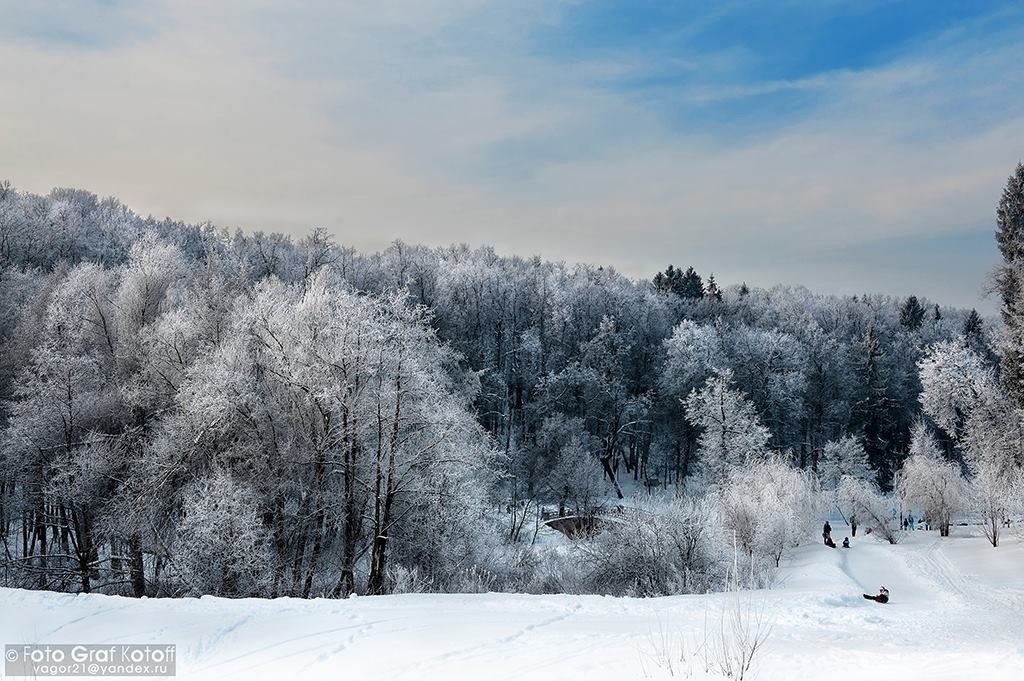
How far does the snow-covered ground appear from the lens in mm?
8555

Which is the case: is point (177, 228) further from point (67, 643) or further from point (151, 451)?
point (67, 643)

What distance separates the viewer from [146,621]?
1144 cm

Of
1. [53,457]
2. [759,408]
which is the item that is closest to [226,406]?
[53,457]

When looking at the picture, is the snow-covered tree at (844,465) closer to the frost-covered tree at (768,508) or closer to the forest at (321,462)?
the forest at (321,462)

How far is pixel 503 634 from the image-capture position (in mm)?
10625

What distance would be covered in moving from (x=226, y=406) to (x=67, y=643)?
10317 mm

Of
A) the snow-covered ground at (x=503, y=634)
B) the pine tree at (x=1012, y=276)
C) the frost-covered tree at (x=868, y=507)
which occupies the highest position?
the pine tree at (x=1012, y=276)

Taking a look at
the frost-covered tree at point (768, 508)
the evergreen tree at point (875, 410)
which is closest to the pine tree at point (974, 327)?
the evergreen tree at point (875, 410)

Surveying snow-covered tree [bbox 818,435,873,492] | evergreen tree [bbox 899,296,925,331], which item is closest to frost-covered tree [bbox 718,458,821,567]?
snow-covered tree [bbox 818,435,873,492]

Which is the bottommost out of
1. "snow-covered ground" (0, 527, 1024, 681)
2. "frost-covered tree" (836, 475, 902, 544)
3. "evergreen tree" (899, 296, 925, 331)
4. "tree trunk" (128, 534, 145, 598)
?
"frost-covered tree" (836, 475, 902, 544)

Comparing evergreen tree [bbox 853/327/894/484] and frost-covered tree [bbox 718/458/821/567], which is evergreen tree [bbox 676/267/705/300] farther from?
frost-covered tree [bbox 718/458/821/567]

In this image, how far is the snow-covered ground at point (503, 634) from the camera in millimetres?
8555

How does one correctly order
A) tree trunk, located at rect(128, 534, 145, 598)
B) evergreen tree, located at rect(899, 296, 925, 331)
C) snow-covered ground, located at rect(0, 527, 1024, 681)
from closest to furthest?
snow-covered ground, located at rect(0, 527, 1024, 681) → tree trunk, located at rect(128, 534, 145, 598) → evergreen tree, located at rect(899, 296, 925, 331)

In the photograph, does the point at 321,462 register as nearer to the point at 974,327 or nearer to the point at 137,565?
the point at 137,565
